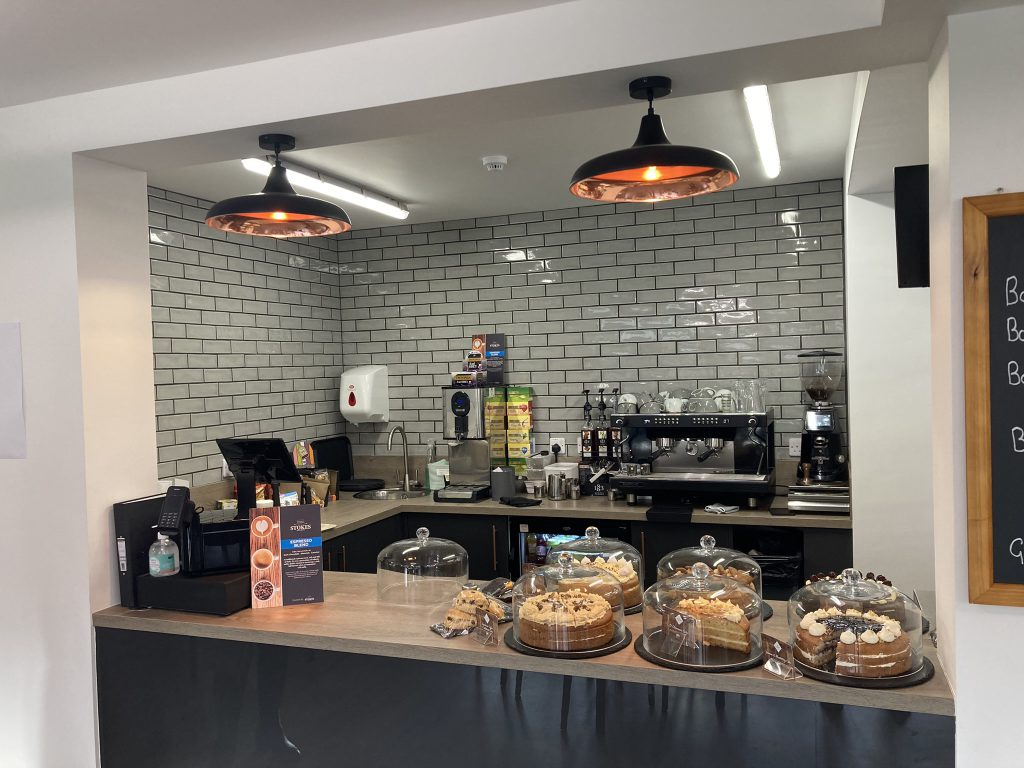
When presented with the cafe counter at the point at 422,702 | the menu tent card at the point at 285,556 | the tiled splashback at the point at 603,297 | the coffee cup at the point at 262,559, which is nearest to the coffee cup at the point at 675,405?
the tiled splashback at the point at 603,297

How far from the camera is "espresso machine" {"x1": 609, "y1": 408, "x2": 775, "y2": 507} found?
440cm

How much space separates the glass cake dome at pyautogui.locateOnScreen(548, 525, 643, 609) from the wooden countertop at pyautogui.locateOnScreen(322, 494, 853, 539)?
5.59ft

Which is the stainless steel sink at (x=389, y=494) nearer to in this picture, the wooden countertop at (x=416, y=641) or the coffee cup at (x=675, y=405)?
the coffee cup at (x=675, y=405)

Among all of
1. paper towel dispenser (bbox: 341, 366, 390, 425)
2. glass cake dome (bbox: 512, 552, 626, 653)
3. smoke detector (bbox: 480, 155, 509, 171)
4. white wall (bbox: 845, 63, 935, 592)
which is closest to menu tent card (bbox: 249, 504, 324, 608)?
glass cake dome (bbox: 512, 552, 626, 653)

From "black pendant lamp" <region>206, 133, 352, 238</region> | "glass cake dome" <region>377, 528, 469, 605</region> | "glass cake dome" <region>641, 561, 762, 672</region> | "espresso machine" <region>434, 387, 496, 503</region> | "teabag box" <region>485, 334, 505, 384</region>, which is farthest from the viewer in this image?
"teabag box" <region>485, 334, 505, 384</region>

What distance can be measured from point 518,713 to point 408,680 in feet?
1.13

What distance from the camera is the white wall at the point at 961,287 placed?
181cm

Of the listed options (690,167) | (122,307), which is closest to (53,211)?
(122,307)

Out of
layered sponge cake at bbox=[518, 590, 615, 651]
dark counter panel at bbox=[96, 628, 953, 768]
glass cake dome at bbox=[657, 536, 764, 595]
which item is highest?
glass cake dome at bbox=[657, 536, 764, 595]

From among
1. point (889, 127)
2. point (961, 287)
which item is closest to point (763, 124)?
point (889, 127)

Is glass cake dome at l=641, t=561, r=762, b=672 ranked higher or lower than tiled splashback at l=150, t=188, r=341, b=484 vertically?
lower

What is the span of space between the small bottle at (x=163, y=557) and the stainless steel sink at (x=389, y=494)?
7.78 feet

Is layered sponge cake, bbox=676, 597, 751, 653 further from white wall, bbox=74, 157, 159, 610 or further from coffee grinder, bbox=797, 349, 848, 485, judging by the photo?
coffee grinder, bbox=797, 349, 848, 485

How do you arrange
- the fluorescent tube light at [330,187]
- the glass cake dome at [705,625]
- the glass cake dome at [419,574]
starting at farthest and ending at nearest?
the fluorescent tube light at [330,187] < the glass cake dome at [419,574] < the glass cake dome at [705,625]
